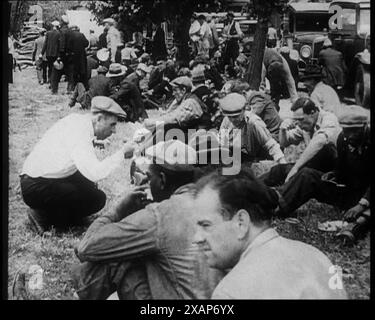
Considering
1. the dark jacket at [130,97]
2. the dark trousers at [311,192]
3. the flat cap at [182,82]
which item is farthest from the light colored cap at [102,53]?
the dark trousers at [311,192]

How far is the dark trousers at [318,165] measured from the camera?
5910mm

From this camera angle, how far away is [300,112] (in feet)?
19.6

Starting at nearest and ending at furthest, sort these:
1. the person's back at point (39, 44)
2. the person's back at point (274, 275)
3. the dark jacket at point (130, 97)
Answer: the person's back at point (274, 275)
the dark jacket at point (130, 97)
the person's back at point (39, 44)

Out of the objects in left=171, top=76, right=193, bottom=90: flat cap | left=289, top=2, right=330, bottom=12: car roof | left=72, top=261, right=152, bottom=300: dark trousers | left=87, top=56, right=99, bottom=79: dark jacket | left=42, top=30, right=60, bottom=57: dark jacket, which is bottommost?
left=72, top=261, right=152, bottom=300: dark trousers

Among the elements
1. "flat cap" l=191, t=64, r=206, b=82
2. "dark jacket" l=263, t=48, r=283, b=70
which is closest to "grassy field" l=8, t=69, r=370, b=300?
"flat cap" l=191, t=64, r=206, b=82

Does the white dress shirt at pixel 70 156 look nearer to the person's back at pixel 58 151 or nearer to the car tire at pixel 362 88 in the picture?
the person's back at pixel 58 151

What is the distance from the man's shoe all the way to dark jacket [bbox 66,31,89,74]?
48.7 inches

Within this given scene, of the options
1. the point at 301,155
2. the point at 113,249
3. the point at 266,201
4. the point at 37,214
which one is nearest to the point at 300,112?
the point at 301,155

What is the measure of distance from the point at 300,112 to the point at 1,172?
243cm

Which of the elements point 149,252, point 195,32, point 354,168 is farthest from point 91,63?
point 354,168

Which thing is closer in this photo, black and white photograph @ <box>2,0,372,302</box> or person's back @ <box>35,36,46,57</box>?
black and white photograph @ <box>2,0,372,302</box>

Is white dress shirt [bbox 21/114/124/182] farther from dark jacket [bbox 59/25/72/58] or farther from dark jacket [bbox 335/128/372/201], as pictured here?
dark jacket [bbox 335/128/372/201]

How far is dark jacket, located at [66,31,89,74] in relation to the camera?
6.35 metres

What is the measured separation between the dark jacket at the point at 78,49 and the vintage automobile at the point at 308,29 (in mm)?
1684
